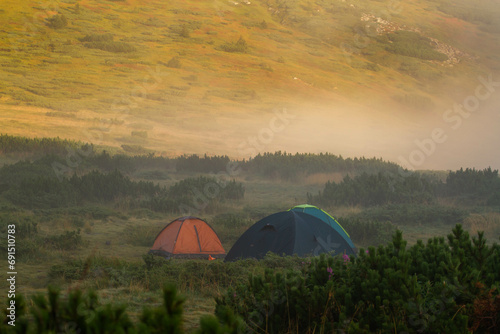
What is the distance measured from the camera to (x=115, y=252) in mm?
11219

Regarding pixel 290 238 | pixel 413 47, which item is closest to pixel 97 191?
pixel 290 238

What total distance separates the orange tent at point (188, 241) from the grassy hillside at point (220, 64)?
19.3 metres

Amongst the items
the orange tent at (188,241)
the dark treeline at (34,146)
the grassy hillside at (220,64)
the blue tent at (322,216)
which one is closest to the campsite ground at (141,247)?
the orange tent at (188,241)

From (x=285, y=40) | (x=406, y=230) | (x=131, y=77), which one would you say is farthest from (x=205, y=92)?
(x=406, y=230)

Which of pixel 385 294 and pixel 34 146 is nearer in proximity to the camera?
Answer: pixel 385 294

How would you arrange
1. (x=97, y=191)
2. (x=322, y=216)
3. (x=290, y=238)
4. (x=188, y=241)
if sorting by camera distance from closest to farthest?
(x=290, y=238)
(x=322, y=216)
(x=188, y=241)
(x=97, y=191)

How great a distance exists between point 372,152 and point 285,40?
27.5 m

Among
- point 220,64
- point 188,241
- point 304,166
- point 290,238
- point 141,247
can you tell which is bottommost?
point 141,247

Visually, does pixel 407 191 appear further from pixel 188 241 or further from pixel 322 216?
pixel 188 241

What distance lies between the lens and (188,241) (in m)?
11.6

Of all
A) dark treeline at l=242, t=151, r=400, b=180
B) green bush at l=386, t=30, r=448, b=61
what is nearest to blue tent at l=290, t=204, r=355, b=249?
dark treeline at l=242, t=151, r=400, b=180

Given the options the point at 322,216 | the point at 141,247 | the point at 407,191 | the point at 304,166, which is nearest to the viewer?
the point at 322,216

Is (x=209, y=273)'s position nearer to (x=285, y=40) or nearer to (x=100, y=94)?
(x=100, y=94)

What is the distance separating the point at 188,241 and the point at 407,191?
9.26 m
